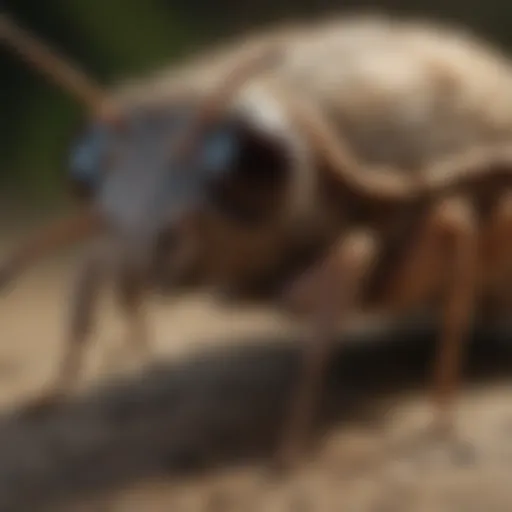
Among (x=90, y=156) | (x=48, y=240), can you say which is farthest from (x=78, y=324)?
(x=90, y=156)

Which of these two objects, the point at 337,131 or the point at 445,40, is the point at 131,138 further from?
the point at 445,40

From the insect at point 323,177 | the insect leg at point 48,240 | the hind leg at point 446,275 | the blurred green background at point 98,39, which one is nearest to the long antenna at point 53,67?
the insect at point 323,177

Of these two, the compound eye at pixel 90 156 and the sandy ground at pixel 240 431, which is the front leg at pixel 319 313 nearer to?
the sandy ground at pixel 240 431

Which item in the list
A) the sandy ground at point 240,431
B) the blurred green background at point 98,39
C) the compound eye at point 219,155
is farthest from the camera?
the blurred green background at point 98,39

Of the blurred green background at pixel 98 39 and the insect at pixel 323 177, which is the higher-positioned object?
the blurred green background at pixel 98 39

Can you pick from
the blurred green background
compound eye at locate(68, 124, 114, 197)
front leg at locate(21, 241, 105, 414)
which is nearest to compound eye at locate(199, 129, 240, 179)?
compound eye at locate(68, 124, 114, 197)

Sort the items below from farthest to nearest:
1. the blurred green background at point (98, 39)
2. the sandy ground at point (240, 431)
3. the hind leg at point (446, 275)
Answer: the blurred green background at point (98, 39)
the hind leg at point (446, 275)
the sandy ground at point (240, 431)

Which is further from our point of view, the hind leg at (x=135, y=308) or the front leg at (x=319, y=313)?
the hind leg at (x=135, y=308)

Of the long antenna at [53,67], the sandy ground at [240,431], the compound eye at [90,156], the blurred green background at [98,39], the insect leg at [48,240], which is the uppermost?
the blurred green background at [98,39]

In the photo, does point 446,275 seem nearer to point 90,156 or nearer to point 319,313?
point 319,313
